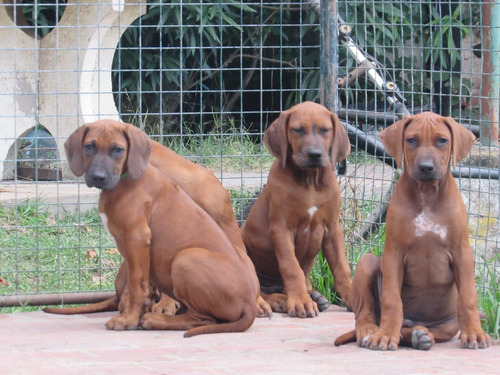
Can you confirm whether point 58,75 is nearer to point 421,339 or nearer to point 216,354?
point 216,354

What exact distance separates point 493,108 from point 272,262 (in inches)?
76.7

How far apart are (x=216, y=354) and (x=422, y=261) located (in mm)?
1253

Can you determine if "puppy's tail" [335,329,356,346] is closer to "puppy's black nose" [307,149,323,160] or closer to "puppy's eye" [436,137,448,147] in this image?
"puppy's eye" [436,137,448,147]

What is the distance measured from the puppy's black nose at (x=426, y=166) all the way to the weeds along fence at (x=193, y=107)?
4.60ft

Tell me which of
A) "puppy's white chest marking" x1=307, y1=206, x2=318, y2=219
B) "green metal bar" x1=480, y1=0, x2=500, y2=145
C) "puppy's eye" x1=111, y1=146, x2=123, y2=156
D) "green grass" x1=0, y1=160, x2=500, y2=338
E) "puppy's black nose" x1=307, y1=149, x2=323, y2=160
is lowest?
"green grass" x1=0, y1=160, x2=500, y2=338

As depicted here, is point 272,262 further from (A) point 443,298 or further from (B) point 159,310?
(A) point 443,298

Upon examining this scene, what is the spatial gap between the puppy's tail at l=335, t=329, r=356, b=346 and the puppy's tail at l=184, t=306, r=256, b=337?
583mm

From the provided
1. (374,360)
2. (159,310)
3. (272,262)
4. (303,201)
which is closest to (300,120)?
(303,201)

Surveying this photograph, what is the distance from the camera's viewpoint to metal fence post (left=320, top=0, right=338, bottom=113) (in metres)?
7.36

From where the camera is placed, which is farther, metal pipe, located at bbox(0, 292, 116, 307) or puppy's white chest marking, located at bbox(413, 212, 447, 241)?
metal pipe, located at bbox(0, 292, 116, 307)

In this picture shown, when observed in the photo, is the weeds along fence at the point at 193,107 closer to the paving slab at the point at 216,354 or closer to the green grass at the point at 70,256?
the green grass at the point at 70,256

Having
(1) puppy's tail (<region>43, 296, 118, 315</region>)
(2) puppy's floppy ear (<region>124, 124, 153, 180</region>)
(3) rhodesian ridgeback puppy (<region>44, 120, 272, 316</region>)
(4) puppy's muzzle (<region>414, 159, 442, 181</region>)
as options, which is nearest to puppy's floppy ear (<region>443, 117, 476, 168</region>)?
(4) puppy's muzzle (<region>414, 159, 442, 181</region>)

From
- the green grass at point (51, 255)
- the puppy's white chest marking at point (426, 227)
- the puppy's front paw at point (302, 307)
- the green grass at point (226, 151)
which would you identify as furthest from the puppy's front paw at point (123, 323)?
the green grass at point (226, 151)

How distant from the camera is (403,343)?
535 cm
